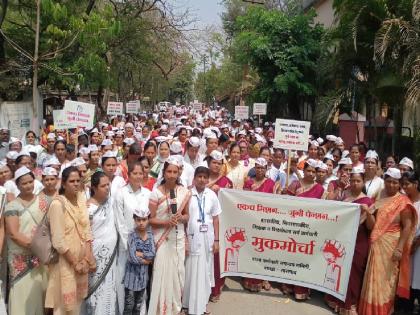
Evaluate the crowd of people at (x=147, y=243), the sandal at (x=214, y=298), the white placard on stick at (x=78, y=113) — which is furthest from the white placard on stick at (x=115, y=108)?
the sandal at (x=214, y=298)

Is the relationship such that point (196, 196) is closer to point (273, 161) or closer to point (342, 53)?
point (273, 161)

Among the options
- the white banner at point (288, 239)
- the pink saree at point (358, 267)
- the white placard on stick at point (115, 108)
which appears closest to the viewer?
the pink saree at point (358, 267)

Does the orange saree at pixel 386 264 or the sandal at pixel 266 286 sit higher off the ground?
the orange saree at pixel 386 264

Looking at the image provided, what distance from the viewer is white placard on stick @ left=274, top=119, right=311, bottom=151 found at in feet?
25.5

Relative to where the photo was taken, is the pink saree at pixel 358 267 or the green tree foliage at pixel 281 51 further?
the green tree foliage at pixel 281 51

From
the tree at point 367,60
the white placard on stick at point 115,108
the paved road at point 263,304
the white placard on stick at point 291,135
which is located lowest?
the paved road at point 263,304

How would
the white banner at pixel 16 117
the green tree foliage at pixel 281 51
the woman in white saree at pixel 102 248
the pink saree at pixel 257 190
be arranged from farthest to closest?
the green tree foliage at pixel 281 51
the white banner at pixel 16 117
the pink saree at pixel 257 190
the woman in white saree at pixel 102 248

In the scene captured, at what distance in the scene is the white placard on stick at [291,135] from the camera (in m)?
7.77

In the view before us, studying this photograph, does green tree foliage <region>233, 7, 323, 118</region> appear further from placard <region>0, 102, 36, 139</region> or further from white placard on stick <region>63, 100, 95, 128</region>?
white placard on stick <region>63, 100, 95, 128</region>

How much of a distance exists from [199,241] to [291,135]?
11.2 feet

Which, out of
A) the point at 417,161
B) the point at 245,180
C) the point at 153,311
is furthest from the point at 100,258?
the point at 417,161

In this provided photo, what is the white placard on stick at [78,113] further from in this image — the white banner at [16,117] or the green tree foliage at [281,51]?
the green tree foliage at [281,51]

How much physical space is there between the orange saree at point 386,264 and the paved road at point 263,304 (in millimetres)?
689

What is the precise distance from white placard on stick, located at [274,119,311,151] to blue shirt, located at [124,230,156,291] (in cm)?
383
